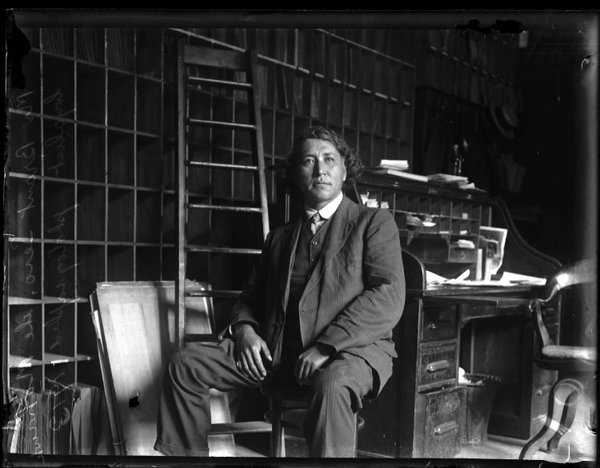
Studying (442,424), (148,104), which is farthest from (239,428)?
(148,104)

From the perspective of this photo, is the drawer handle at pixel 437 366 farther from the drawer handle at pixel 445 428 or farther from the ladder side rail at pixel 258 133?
the ladder side rail at pixel 258 133

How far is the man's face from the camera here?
2994mm

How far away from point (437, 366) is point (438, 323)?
22 cm

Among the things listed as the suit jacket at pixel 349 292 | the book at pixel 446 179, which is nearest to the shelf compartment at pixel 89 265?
the suit jacket at pixel 349 292

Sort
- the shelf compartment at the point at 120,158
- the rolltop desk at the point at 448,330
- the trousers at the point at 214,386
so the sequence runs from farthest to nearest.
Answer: the shelf compartment at the point at 120,158 → the rolltop desk at the point at 448,330 → the trousers at the point at 214,386

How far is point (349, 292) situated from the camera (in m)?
2.88

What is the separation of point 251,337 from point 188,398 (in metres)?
0.37

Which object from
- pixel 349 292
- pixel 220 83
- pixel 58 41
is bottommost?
pixel 349 292

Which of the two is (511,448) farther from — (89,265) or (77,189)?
(77,189)

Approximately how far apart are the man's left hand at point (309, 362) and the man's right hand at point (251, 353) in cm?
20

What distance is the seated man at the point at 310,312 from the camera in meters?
2.79

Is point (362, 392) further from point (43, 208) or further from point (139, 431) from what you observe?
point (43, 208)

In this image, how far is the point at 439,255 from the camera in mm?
3916

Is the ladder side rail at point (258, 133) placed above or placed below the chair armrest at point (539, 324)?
above
